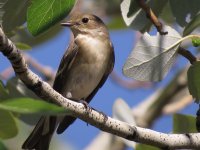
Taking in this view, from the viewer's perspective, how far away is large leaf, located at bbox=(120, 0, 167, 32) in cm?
309

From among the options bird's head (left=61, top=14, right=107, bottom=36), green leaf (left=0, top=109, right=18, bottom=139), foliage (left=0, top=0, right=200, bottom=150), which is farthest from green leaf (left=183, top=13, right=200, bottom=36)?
bird's head (left=61, top=14, right=107, bottom=36)

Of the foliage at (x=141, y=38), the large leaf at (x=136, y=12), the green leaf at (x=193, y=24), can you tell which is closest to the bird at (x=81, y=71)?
the foliage at (x=141, y=38)

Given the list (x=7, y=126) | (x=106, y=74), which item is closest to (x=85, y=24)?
(x=106, y=74)

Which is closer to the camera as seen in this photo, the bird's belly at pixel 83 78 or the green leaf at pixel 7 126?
the green leaf at pixel 7 126

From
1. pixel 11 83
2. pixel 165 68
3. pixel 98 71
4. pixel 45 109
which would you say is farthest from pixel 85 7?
pixel 45 109

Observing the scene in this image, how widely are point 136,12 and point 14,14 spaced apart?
721 millimetres

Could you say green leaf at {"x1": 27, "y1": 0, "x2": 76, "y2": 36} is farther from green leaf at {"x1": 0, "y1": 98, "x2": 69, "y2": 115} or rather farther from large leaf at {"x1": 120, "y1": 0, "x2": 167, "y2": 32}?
green leaf at {"x1": 0, "y1": 98, "x2": 69, "y2": 115}

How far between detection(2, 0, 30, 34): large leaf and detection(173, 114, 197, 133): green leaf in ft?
3.22

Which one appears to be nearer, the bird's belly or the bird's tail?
the bird's tail

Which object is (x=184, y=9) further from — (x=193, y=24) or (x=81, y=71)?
(x=81, y=71)

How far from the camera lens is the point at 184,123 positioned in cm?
308

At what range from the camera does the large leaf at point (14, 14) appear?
2.75 m

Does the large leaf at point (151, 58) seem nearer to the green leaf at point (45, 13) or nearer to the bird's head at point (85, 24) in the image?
the green leaf at point (45, 13)

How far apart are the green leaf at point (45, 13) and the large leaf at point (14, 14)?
34 cm
